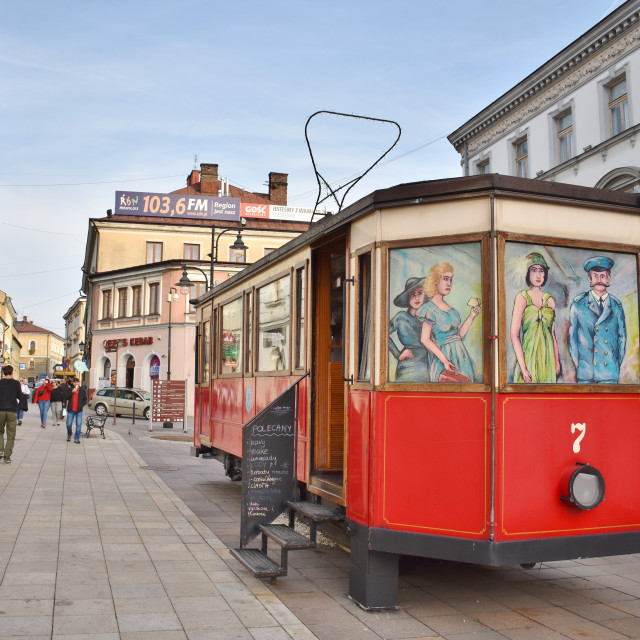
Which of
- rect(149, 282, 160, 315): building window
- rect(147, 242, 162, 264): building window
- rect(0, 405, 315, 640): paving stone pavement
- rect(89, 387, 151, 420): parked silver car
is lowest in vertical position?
rect(0, 405, 315, 640): paving stone pavement

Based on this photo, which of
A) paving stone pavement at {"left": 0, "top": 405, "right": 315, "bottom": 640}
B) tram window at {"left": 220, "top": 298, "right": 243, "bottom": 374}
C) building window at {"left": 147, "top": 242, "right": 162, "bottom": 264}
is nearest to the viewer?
paving stone pavement at {"left": 0, "top": 405, "right": 315, "bottom": 640}

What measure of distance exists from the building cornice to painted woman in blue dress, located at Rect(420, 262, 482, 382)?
19384 millimetres

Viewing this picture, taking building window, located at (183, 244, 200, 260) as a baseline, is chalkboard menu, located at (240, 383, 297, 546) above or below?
below

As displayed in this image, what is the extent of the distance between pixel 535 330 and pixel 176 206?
5067 centimetres

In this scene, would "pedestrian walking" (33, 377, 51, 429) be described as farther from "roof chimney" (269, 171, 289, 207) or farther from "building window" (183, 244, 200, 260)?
"roof chimney" (269, 171, 289, 207)

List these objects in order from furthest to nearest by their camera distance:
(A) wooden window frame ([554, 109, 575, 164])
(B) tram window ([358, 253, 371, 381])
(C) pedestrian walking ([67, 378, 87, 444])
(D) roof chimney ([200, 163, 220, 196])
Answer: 1. (D) roof chimney ([200, 163, 220, 196])
2. (A) wooden window frame ([554, 109, 575, 164])
3. (C) pedestrian walking ([67, 378, 87, 444])
4. (B) tram window ([358, 253, 371, 381])

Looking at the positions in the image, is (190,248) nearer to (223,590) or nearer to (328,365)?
(328,365)

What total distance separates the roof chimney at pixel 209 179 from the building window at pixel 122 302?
13654 mm

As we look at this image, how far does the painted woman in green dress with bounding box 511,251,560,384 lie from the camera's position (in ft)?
16.7

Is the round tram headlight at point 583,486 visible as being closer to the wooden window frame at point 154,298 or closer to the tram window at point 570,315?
the tram window at point 570,315

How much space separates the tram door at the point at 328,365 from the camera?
276 inches

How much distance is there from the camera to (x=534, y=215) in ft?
17.2

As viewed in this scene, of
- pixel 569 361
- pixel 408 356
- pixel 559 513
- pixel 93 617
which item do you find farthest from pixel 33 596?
pixel 569 361

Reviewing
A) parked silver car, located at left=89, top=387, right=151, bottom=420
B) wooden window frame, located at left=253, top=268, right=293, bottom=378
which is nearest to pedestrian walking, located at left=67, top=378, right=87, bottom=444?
wooden window frame, located at left=253, top=268, right=293, bottom=378
